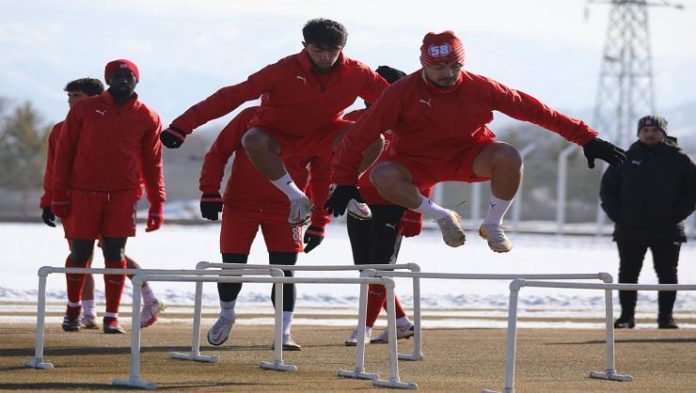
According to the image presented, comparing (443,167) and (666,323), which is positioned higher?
(443,167)

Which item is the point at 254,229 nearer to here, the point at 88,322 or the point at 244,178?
the point at 244,178

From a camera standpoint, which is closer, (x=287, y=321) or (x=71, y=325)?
(x=287, y=321)

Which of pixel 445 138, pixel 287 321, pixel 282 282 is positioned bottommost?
pixel 287 321

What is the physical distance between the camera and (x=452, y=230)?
998cm

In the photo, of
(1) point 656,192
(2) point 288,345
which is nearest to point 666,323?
(1) point 656,192

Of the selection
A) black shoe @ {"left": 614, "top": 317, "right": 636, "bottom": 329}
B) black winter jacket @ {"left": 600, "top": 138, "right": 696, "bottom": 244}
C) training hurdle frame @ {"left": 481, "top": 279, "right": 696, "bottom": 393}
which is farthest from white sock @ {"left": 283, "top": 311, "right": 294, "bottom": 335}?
black winter jacket @ {"left": 600, "top": 138, "right": 696, "bottom": 244}

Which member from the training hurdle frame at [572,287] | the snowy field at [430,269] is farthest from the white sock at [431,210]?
the snowy field at [430,269]

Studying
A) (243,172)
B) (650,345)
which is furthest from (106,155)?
(650,345)

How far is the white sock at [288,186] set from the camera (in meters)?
10.7

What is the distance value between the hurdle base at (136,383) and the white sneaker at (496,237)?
2.65 meters

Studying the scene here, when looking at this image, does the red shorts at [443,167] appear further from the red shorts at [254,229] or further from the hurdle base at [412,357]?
the red shorts at [254,229]

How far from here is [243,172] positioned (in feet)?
38.4

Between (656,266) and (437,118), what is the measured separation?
573 cm

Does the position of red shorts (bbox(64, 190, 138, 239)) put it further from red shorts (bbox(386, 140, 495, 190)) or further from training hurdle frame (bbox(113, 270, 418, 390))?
training hurdle frame (bbox(113, 270, 418, 390))
